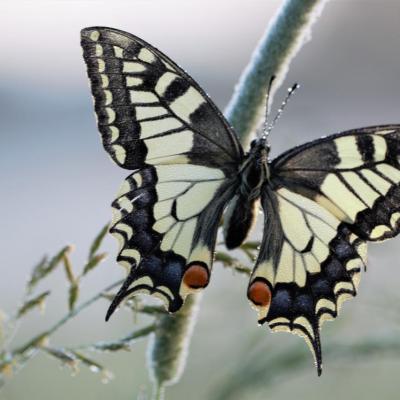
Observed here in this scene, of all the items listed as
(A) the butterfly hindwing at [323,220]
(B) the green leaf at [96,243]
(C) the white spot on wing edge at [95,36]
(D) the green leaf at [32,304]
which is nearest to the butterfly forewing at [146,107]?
(C) the white spot on wing edge at [95,36]

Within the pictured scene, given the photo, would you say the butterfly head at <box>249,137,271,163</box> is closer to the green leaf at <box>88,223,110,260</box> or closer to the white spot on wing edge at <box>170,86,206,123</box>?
the white spot on wing edge at <box>170,86,206,123</box>

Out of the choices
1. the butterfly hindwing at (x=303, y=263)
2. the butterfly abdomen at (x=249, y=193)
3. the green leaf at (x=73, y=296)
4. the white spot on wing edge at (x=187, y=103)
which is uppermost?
the white spot on wing edge at (x=187, y=103)

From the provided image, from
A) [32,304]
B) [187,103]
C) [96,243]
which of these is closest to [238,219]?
[187,103]

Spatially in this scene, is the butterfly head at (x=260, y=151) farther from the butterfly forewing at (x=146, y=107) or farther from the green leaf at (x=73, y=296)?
the green leaf at (x=73, y=296)

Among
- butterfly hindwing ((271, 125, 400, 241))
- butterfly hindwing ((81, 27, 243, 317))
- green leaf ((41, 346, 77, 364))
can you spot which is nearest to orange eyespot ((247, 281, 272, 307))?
butterfly hindwing ((81, 27, 243, 317))

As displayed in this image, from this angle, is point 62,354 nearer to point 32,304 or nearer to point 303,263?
point 32,304
